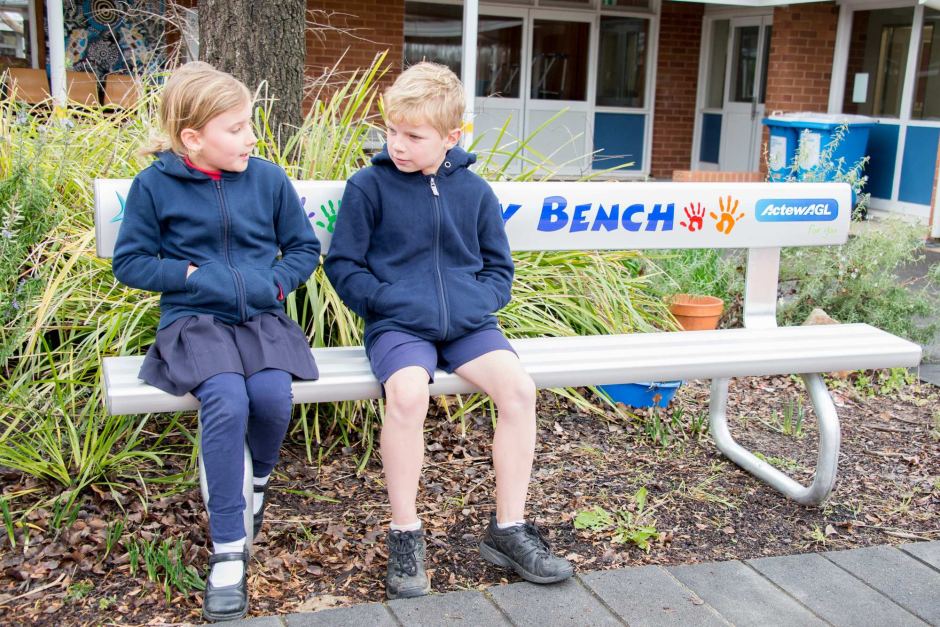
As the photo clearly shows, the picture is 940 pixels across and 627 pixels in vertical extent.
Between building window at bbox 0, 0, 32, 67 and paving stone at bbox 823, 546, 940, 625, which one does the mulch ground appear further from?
building window at bbox 0, 0, 32, 67

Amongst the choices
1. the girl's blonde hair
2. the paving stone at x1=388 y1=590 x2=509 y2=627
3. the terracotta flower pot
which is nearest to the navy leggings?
the paving stone at x1=388 y1=590 x2=509 y2=627

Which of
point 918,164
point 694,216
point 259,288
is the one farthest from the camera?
point 918,164

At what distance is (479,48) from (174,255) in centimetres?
1118

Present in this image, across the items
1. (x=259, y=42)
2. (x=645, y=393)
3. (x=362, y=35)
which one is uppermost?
(x=362, y=35)

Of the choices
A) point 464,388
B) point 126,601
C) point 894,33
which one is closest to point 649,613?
point 464,388

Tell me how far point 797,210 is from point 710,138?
35.7 ft

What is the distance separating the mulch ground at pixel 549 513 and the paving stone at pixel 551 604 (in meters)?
0.11

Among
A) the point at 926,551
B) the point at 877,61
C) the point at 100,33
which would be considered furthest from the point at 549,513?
the point at 100,33

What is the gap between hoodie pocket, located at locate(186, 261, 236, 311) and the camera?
8.27 ft

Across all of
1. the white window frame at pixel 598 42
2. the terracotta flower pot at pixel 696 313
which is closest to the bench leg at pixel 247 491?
the terracotta flower pot at pixel 696 313

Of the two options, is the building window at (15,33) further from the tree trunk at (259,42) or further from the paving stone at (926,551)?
the paving stone at (926,551)

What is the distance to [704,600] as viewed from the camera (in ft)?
8.36

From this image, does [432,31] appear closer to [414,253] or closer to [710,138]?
[710,138]

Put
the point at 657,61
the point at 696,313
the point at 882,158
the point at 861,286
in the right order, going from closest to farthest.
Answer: the point at 696,313 → the point at 861,286 → the point at 882,158 → the point at 657,61
